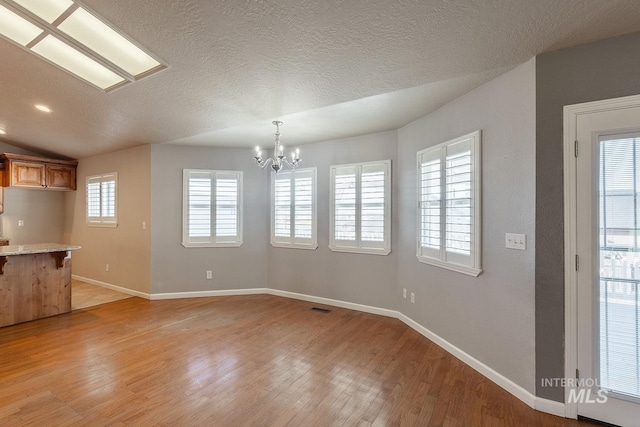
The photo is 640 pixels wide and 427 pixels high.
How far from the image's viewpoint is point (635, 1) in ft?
5.30

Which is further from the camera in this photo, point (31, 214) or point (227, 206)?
point (31, 214)

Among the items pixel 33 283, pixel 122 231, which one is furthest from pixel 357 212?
pixel 33 283

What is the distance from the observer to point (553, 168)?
2.08 m

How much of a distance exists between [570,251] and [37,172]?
26.9 ft

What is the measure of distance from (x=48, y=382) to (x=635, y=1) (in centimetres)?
489

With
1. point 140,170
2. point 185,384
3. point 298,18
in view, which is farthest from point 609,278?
point 140,170

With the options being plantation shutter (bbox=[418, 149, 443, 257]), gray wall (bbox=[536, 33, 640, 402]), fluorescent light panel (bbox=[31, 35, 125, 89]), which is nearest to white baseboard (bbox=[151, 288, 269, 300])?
plantation shutter (bbox=[418, 149, 443, 257])

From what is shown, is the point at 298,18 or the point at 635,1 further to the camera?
the point at 298,18

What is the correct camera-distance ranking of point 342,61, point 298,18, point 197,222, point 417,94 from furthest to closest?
point 197,222 < point 417,94 < point 342,61 < point 298,18

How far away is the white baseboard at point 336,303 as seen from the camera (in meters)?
4.02

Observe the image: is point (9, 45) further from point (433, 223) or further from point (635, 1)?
point (635, 1)

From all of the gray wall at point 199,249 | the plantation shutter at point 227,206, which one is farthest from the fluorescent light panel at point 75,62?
the plantation shutter at point 227,206

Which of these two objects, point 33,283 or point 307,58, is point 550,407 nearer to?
point 307,58

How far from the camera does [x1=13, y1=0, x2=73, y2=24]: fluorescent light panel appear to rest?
2.12 meters
